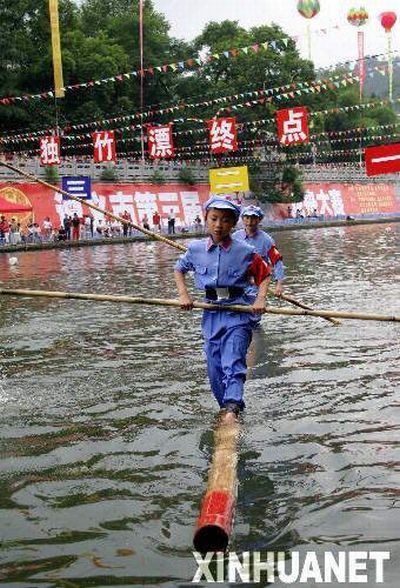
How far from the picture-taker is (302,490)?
13.9ft

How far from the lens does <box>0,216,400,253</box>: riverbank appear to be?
109 ft

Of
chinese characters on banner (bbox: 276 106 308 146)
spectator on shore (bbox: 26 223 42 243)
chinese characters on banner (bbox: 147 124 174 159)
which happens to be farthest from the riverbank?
chinese characters on banner (bbox: 276 106 308 146)

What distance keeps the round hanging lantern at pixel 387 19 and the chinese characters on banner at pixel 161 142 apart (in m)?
29.1

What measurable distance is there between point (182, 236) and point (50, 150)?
821 centimetres

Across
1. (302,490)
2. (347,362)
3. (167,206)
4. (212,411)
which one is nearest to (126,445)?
(212,411)

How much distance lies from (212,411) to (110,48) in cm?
4762

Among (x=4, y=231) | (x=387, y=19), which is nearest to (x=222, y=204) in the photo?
(x=4, y=231)

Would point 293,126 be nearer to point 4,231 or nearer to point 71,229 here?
point 71,229

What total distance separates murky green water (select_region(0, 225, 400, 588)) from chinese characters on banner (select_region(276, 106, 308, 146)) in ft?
92.3

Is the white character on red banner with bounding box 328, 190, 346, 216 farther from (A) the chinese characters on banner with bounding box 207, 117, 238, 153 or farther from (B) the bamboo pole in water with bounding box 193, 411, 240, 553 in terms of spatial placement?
(B) the bamboo pole in water with bounding box 193, 411, 240, 553

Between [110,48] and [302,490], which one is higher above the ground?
[110,48]

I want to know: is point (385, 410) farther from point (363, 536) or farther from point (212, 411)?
point (363, 536)

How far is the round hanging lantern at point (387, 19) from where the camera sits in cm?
5919

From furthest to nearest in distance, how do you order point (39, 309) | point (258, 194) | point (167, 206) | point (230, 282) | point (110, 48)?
point (258, 194) → point (110, 48) → point (167, 206) → point (39, 309) → point (230, 282)
